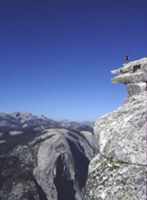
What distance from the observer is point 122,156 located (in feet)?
39.6

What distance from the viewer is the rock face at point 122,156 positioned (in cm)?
1117

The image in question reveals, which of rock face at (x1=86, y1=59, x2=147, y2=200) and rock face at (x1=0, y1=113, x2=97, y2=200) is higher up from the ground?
rock face at (x1=86, y1=59, x2=147, y2=200)

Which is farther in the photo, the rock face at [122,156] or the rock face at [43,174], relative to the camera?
the rock face at [43,174]

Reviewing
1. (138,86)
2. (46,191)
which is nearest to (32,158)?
(46,191)

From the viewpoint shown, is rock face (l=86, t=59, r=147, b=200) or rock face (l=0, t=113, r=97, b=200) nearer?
rock face (l=86, t=59, r=147, b=200)

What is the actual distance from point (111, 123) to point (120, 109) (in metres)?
1.12

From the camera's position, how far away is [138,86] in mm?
15969

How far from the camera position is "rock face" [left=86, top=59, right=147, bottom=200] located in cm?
1117

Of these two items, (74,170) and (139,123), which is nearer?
(139,123)

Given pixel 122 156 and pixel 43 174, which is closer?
pixel 122 156

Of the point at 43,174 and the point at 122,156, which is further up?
the point at 122,156

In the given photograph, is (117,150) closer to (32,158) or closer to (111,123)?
(111,123)

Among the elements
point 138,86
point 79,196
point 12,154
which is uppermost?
point 138,86

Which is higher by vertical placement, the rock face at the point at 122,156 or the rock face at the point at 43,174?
the rock face at the point at 122,156
